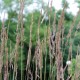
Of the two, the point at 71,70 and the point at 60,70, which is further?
the point at 71,70

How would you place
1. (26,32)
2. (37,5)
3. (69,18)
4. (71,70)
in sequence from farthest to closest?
1. (69,18)
2. (37,5)
3. (26,32)
4. (71,70)

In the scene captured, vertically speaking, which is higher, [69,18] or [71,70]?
[69,18]

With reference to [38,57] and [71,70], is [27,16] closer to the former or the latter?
[71,70]

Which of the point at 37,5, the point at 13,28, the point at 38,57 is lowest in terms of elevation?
the point at 38,57

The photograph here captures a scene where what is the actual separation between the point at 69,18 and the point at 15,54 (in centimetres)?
225

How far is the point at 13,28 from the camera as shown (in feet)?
9.64

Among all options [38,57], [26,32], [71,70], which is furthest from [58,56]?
[26,32]

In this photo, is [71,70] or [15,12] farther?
[15,12]

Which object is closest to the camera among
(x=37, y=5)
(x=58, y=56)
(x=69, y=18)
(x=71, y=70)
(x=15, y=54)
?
(x=58, y=56)

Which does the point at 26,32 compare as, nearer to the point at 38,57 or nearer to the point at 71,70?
the point at 71,70

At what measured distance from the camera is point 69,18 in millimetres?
3596

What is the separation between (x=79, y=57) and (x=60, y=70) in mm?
205

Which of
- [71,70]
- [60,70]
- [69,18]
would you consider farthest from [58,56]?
[69,18]

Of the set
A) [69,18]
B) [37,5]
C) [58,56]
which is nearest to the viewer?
[58,56]
